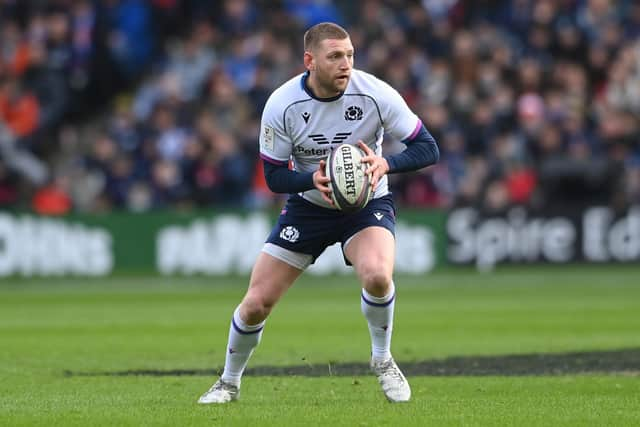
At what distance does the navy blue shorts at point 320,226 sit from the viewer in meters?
9.21

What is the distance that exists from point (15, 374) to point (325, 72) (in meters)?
4.21

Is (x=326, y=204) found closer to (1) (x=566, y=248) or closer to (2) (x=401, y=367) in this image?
(2) (x=401, y=367)

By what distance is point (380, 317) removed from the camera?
915 cm

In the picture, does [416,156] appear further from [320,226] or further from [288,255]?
[288,255]

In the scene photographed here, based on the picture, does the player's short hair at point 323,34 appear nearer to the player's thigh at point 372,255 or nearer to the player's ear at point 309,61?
the player's ear at point 309,61

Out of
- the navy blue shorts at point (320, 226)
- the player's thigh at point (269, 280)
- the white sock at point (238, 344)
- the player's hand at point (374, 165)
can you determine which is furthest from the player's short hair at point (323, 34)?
the white sock at point (238, 344)

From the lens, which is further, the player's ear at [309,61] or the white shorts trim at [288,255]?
the white shorts trim at [288,255]

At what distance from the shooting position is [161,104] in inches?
1020

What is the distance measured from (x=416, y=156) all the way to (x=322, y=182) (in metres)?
0.79

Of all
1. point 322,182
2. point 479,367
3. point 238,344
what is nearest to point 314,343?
point 479,367

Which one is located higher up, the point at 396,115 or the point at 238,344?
the point at 396,115

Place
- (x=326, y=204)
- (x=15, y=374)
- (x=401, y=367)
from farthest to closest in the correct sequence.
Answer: (x=401, y=367), (x=15, y=374), (x=326, y=204)

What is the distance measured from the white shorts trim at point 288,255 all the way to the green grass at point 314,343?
978 millimetres

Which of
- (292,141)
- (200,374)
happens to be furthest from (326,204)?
(200,374)
